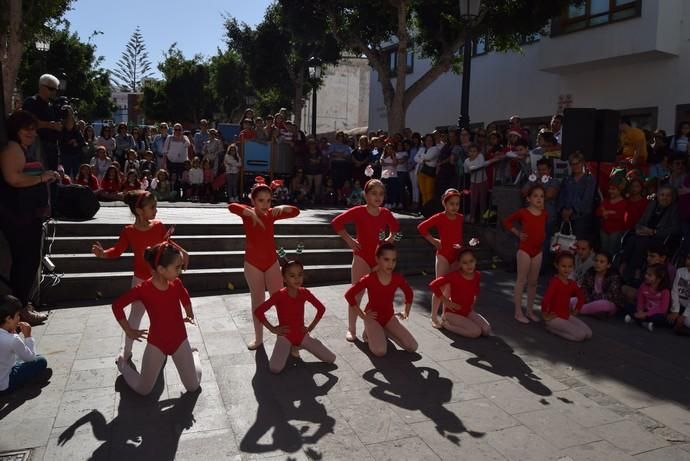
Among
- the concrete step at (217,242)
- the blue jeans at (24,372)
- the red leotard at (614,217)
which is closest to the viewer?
the blue jeans at (24,372)

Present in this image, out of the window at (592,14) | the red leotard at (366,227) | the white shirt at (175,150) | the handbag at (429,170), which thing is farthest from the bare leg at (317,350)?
the window at (592,14)

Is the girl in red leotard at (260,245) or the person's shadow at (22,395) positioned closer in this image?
the person's shadow at (22,395)

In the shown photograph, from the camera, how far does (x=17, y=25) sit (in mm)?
14789

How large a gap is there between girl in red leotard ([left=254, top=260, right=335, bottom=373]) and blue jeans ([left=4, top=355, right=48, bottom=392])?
1.78 meters

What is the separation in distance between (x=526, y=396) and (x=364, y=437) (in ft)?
4.97

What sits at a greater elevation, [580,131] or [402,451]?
[580,131]

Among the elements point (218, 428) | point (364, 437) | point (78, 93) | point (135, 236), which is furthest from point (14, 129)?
point (78, 93)

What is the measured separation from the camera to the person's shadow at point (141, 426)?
11.8ft

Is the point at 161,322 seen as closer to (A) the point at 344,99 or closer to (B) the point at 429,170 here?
(B) the point at 429,170

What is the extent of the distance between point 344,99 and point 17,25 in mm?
31422

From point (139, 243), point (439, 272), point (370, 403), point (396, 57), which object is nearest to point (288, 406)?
point (370, 403)

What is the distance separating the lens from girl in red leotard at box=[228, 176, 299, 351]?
214 inches

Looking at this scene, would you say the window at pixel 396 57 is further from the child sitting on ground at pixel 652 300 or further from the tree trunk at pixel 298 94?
the child sitting on ground at pixel 652 300

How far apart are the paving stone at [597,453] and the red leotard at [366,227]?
9.19 ft
